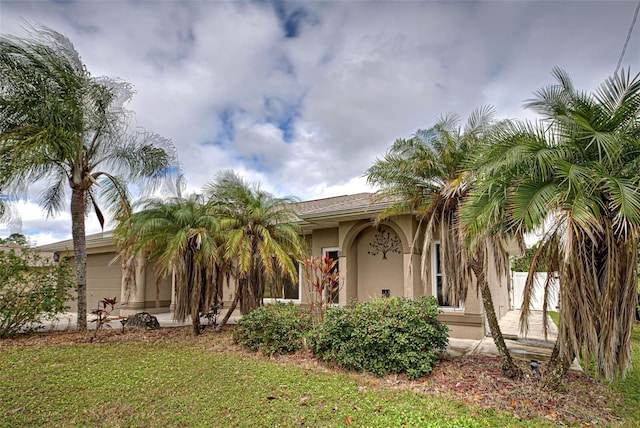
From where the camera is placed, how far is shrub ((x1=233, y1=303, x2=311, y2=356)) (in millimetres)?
8609

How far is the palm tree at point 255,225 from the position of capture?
10.6m

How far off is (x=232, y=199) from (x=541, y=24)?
29.2ft

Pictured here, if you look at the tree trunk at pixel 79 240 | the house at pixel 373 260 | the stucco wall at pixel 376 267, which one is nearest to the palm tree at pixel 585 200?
the house at pixel 373 260

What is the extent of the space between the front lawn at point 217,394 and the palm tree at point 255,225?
2567mm

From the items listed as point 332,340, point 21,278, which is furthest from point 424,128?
point 21,278

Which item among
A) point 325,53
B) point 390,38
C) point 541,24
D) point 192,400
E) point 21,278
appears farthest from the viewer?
point 21,278

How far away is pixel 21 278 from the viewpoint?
10.9 metres

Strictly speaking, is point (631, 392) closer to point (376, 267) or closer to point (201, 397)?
point (201, 397)

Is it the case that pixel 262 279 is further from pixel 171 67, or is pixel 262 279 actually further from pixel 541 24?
pixel 541 24

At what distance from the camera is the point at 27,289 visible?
10977 mm

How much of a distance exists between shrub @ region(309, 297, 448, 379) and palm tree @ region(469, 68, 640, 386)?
7.18 ft

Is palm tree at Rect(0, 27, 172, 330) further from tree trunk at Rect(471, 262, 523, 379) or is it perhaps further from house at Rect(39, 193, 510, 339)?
tree trunk at Rect(471, 262, 523, 379)

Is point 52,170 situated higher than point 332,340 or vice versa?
point 52,170

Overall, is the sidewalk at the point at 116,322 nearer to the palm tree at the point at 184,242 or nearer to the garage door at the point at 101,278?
the palm tree at the point at 184,242
